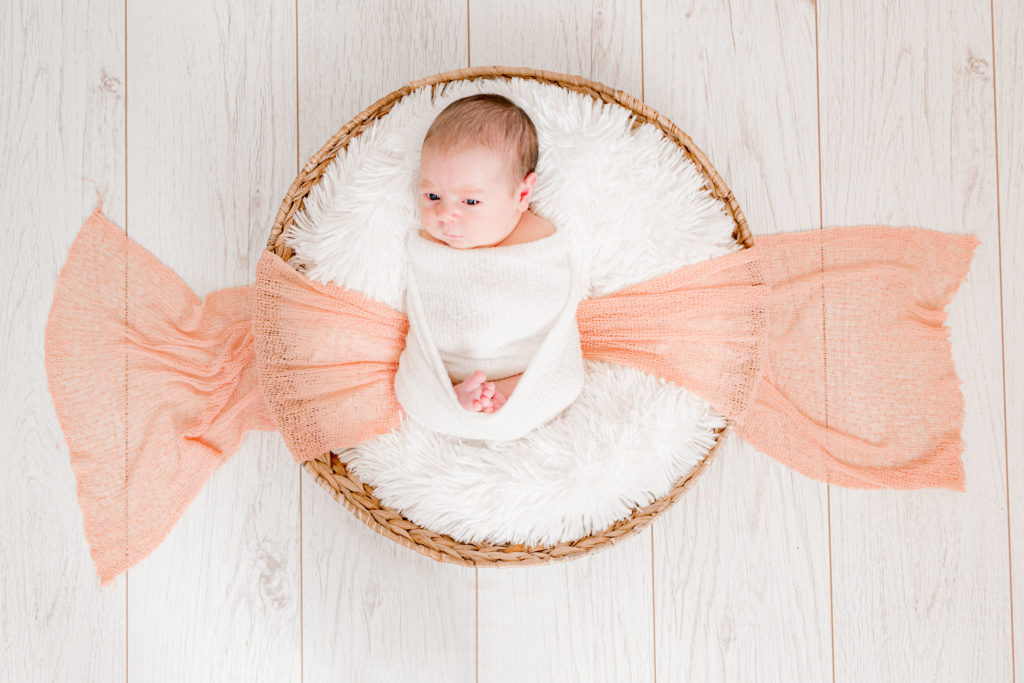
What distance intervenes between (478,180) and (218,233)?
495 millimetres

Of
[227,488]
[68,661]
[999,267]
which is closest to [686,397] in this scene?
[999,267]

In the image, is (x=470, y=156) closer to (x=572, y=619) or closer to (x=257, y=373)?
(x=257, y=373)

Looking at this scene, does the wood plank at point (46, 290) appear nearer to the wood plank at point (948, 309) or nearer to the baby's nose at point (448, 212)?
the baby's nose at point (448, 212)

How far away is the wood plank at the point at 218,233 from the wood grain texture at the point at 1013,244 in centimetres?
114

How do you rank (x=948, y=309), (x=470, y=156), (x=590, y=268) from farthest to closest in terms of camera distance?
(x=948, y=309) < (x=590, y=268) < (x=470, y=156)

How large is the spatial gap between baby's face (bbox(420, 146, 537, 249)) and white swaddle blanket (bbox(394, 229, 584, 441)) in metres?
0.03

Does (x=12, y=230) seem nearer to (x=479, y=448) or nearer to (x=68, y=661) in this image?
(x=68, y=661)

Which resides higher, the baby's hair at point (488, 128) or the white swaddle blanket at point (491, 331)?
the baby's hair at point (488, 128)

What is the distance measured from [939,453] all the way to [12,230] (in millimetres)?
1523

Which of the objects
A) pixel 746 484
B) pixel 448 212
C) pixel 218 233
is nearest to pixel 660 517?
pixel 746 484

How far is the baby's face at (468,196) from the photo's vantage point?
1007 mm

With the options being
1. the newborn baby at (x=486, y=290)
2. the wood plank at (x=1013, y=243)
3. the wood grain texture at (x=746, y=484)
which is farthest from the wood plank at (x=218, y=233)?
the wood plank at (x=1013, y=243)

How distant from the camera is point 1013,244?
1265 mm

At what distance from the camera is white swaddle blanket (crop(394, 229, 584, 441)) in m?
1.06
